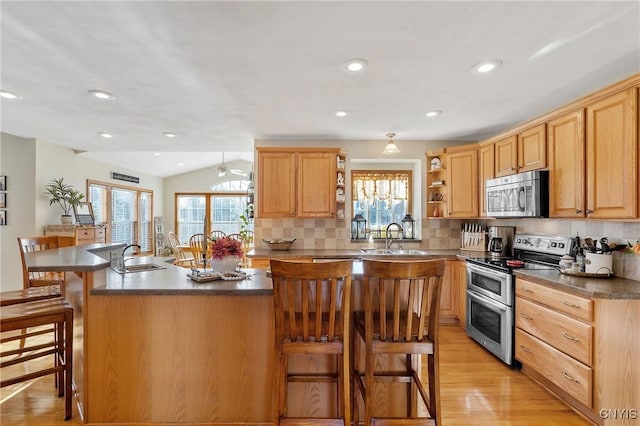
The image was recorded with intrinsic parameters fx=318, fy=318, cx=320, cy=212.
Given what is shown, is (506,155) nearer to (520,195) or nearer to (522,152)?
(522,152)

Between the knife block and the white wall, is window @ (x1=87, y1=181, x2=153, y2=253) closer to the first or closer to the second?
the white wall

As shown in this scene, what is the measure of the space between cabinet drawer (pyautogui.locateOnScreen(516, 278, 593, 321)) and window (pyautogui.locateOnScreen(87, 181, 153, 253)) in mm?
6662

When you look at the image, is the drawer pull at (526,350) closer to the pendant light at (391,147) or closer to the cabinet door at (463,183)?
the cabinet door at (463,183)

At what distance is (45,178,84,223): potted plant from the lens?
4598mm

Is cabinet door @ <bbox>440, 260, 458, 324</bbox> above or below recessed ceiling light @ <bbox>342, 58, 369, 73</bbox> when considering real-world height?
below

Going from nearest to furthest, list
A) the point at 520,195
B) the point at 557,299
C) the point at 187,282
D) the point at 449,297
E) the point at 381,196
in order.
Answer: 1. the point at 187,282
2. the point at 557,299
3. the point at 520,195
4. the point at 449,297
5. the point at 381,196

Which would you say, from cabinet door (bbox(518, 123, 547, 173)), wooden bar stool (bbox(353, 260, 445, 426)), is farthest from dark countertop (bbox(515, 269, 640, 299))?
wooden bar stool (bbox(353, 260, 445, 426))

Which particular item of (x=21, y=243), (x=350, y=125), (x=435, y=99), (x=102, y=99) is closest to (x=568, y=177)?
(x=435, y=99)

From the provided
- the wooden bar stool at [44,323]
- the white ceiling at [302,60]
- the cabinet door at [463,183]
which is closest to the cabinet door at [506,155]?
the white ceiling at [302,60]

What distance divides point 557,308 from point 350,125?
2.66 meters

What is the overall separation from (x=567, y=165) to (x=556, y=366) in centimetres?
159

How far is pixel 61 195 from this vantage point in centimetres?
468

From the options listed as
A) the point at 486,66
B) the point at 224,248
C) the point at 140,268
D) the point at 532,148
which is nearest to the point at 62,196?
the point at 140,268

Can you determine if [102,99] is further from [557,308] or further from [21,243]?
[557,308]
